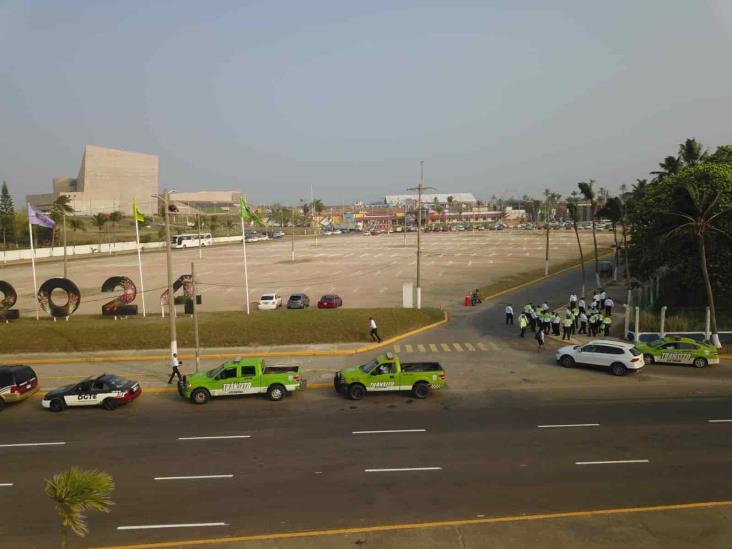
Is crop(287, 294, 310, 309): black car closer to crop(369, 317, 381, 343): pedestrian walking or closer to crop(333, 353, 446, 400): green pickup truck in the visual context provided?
crop(369, 317, 381, 343): pedestrian walking

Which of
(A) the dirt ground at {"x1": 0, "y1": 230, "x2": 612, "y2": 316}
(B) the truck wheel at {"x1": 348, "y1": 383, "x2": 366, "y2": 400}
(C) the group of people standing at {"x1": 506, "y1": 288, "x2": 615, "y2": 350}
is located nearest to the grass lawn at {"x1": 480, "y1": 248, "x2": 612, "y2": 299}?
(A) the dirt ground at {"x1": 0, "y1": 230, "x2": 612, "y2": 316}

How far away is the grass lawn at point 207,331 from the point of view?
30.5 meters

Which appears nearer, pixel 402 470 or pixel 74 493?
pixel 74 493

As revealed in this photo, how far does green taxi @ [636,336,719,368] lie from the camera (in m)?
25.0

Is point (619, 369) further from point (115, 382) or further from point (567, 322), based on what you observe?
point (115, 382)

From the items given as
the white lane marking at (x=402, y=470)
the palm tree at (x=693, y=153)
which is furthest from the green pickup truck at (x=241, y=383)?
the palm tree at (x=693, y=153)

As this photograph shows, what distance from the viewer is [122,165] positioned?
193875 mm

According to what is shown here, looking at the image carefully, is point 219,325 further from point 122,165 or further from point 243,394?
point 122,165

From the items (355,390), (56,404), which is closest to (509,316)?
(355,390)

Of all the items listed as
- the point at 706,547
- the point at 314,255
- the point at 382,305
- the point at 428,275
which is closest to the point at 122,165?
the point at 314,255

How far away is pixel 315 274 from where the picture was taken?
6456cm

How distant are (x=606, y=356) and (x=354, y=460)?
14.7 m

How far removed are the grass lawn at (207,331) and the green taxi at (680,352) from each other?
13.7m

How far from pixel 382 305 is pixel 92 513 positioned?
103 feet
